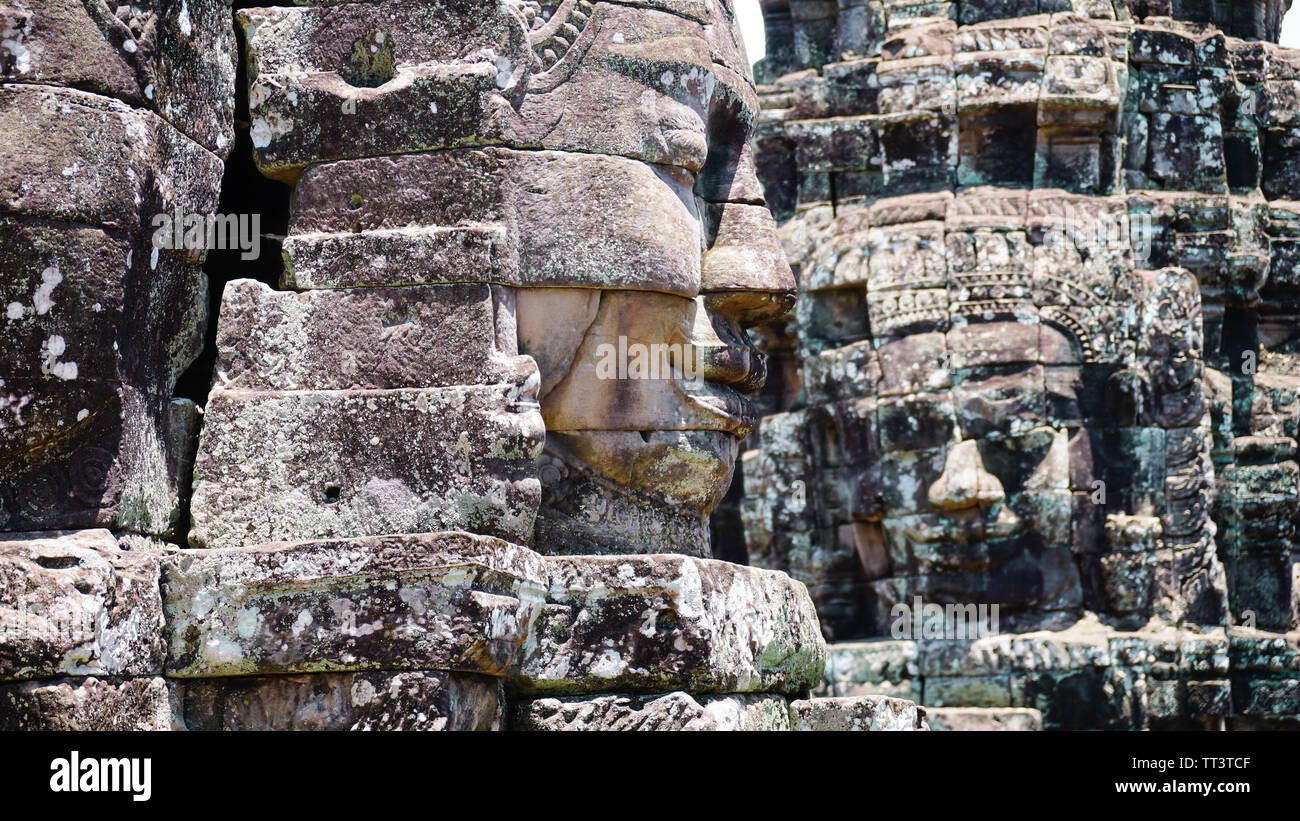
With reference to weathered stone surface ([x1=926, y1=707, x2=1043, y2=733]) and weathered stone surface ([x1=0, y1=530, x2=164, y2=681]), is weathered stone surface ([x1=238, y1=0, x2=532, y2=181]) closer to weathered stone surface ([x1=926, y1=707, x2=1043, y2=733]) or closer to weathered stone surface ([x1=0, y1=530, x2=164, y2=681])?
weathered stone surface ([x1=0, y1=530, x2=164, y2=681])

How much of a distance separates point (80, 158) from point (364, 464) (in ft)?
4.00

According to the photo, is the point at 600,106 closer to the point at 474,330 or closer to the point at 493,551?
the point at 474,330

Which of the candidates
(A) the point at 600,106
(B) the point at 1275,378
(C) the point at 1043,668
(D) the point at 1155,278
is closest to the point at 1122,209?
(D) the point at 1155,278

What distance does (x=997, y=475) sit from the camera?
16000 millimetres

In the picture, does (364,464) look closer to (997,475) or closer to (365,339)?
(365,339)

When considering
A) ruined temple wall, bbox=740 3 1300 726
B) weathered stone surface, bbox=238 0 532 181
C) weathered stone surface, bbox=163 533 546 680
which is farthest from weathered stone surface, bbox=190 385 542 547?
ruined temple wall, bbox=740 3 1300 726

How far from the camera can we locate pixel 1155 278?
1630 cm

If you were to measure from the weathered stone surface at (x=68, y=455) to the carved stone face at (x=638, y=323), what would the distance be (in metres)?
1.31

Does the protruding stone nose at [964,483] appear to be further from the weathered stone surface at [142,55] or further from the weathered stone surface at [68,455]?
the weathered stone surface at [68,455]

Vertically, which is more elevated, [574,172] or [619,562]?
[574,172]

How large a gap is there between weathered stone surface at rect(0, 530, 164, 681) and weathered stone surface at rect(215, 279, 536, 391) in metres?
0.80

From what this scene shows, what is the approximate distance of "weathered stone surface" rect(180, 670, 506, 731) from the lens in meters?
5.25

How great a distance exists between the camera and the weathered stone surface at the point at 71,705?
4938mm

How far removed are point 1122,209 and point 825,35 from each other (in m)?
3.49
